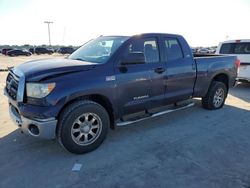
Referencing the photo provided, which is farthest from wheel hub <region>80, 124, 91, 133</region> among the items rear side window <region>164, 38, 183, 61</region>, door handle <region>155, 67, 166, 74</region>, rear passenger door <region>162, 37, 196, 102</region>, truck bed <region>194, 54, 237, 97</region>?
truck bed <region>194, 54, 237, 97</region>

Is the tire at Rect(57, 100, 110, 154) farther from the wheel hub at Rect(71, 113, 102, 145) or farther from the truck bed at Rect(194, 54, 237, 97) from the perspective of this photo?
the truck bed at Rect(194, 54, 237, 97)

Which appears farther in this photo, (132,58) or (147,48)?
(147,48)

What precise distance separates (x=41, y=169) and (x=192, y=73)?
367 cm

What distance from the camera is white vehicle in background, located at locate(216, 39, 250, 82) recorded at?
9180 millimetres

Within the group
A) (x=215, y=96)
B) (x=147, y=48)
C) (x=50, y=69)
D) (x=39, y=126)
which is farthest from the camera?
(x=215, y=96)

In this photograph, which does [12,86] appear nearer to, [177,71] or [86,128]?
[86,128]

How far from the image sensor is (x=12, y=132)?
187 inches

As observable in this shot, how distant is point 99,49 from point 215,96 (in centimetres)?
339

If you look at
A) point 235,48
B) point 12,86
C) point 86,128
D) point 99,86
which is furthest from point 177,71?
point 235,48

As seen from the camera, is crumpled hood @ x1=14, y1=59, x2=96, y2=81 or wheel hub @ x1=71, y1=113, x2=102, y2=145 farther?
wheel hub @ x1=71, y1=113, x2=102, y2=145

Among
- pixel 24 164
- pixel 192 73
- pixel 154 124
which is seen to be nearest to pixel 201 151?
pixel 154 124

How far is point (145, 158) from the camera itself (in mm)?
3838

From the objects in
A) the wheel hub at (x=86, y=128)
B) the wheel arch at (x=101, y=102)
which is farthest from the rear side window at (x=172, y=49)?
the wheel hub at (x=86, y=128)

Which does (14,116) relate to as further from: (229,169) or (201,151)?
(229,169)
